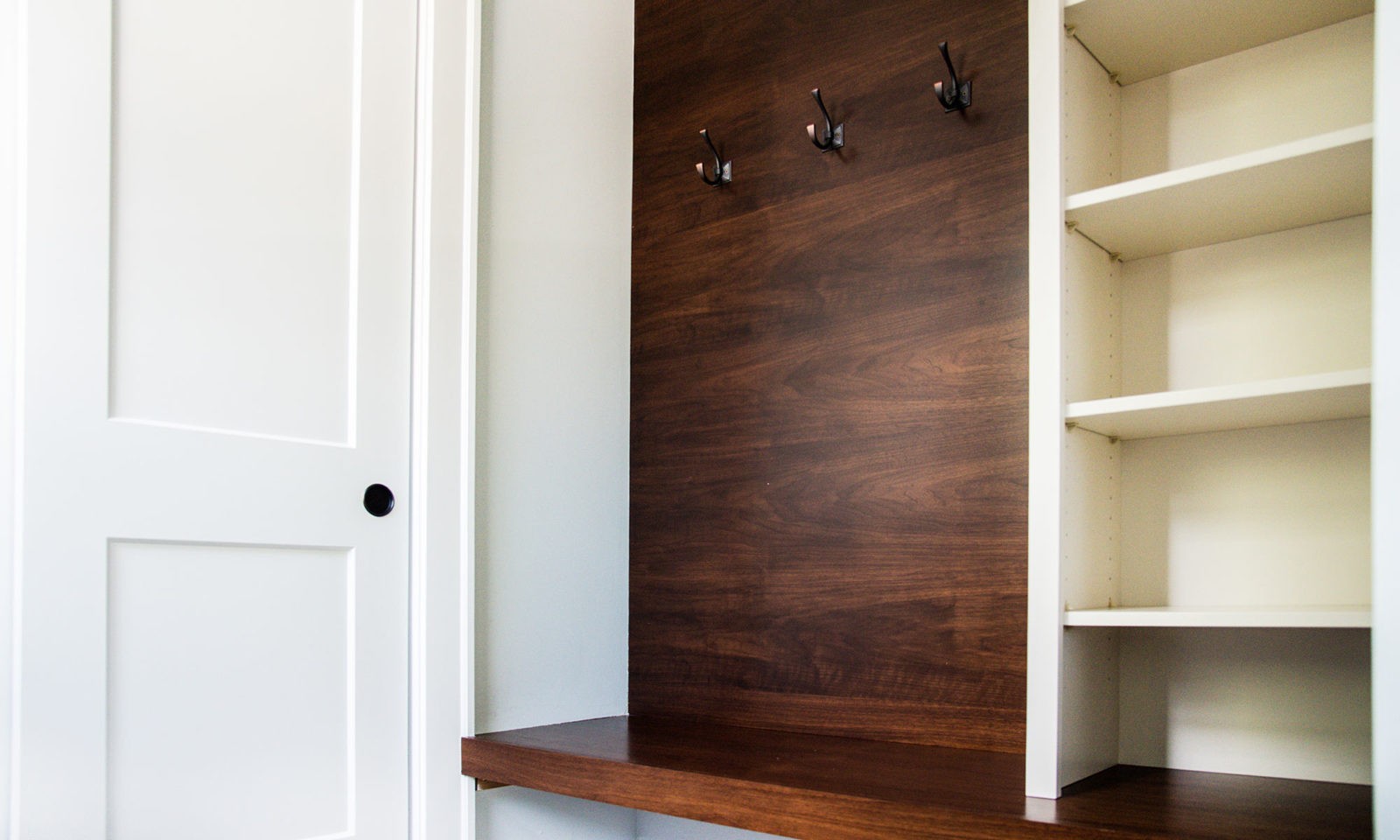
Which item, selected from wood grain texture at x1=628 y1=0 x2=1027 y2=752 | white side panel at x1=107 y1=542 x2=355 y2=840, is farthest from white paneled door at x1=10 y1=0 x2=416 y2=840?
wood grain texture at x1=628 y1=0 x2=1027 y2=752

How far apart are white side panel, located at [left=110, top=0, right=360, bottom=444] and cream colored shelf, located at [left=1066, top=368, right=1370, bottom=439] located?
117 centimetres

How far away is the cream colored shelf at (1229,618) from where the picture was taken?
1.10m

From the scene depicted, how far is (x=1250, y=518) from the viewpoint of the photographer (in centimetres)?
146

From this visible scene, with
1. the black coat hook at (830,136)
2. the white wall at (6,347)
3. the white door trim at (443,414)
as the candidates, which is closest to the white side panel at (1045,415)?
the black coat hook at (830,136)

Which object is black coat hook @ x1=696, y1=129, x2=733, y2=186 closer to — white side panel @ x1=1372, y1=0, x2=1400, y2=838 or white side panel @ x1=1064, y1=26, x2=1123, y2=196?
white side panel @ x1=1064, y1=26, x2=1123, y2=196

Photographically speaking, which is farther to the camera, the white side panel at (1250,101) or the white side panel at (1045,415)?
the white side panel at (1250,101)

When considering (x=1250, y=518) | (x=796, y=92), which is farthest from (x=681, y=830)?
(x=796, y=92)

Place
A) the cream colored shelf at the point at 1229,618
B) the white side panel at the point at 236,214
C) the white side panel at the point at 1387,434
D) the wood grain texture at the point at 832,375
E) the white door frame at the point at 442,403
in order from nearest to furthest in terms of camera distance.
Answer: the white side panel at the point at 1387,434, the cream colored shelf at the point at 1229,618, the white side panel at the point at 236,214, the wood grain texture at the point at 832,375, the white door frame at the point at 442,403

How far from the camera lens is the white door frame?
1831 millimetres

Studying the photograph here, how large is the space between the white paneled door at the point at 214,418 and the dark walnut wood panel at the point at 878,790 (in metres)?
0.35

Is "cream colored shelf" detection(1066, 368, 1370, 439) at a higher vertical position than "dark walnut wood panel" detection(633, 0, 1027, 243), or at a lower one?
lower

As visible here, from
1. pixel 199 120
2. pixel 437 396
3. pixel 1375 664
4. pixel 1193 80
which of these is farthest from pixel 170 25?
pixel 1375 664

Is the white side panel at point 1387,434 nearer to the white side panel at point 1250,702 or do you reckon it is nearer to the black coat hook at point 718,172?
the white side panel at point 1250,702

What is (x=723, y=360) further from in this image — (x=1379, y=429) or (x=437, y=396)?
(x=1379, y=429)
